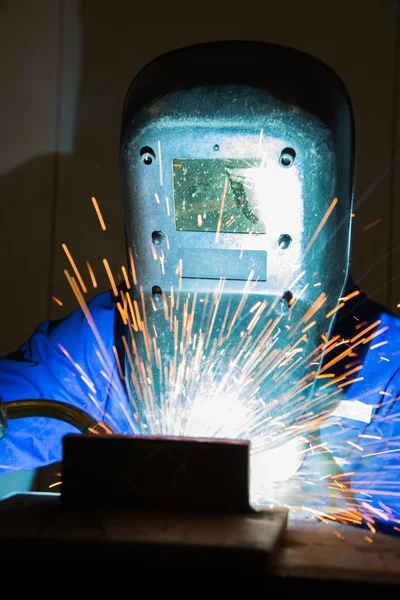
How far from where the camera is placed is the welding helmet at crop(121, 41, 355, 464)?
1.08 meters

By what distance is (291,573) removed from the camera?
2.17 ft

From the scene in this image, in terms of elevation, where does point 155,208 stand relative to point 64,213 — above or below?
below

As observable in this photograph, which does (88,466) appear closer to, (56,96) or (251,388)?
(251,388)

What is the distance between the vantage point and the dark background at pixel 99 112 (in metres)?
2.21

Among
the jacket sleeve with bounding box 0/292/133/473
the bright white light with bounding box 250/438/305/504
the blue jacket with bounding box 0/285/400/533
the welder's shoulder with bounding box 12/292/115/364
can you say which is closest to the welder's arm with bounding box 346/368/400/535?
the blue jacket with bounding box 0/285/400/533

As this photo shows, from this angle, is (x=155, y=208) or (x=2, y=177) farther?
(x=2, y=177)

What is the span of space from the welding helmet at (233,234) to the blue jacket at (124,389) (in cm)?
26

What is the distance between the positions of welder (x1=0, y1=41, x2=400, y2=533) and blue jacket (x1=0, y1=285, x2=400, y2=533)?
0.44 ft

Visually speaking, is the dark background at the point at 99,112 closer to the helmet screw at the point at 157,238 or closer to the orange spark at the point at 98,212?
the orange spark at the point at 98,212

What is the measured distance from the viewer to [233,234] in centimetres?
113

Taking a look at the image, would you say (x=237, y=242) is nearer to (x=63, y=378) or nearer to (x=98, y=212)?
(x=63, y=378)

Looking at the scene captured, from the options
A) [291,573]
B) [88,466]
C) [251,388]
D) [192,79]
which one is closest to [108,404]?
[251,388]

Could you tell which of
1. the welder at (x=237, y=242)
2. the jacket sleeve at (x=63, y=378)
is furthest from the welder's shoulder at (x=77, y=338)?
the welder at (x=237, y=242)

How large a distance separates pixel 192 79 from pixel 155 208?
0.79ft
